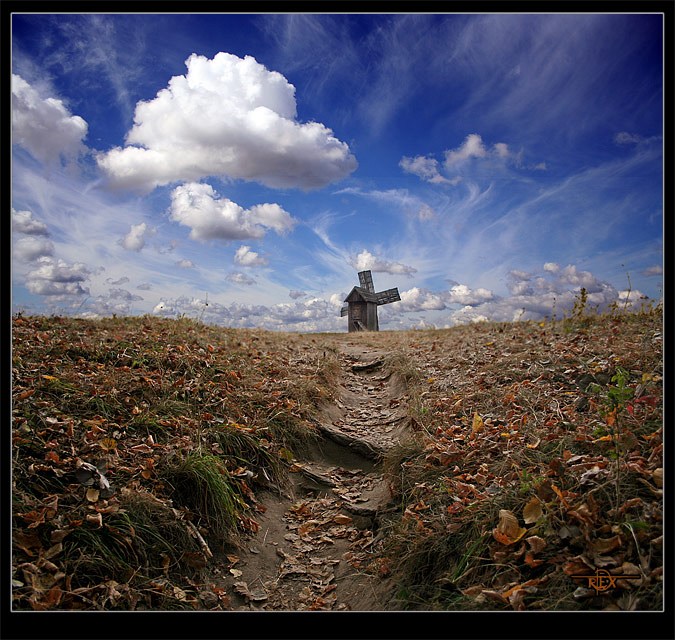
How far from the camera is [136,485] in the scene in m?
3.74

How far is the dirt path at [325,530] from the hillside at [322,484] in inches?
0.9

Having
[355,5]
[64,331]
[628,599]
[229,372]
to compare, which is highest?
[355,5]

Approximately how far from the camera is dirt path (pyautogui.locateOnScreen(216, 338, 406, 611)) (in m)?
3.51

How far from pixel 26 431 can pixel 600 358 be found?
7.16m

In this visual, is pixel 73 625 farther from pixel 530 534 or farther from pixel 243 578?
pixel 530 534

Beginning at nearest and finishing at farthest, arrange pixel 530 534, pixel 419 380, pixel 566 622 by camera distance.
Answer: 1. pixel 566 622
2. pixel 530 534
3. pixel 419 380

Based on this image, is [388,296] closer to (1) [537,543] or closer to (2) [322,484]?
(2) [322,484]

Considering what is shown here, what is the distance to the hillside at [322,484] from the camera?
2633mm

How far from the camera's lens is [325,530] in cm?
454

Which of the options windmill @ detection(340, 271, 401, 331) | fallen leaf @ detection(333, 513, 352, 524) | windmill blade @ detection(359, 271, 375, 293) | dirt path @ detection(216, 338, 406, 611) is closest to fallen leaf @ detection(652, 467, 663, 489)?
dirt path @ detection(216, 338, 406, 611)

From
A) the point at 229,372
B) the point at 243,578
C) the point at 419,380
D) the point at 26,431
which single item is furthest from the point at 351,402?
the point at 26,431

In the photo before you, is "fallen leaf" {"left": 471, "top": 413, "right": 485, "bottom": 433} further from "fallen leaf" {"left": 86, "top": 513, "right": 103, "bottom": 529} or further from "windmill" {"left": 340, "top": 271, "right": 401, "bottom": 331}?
"windmill" {"left": 340, "top": 271, "right": 401, "bottom": 331}

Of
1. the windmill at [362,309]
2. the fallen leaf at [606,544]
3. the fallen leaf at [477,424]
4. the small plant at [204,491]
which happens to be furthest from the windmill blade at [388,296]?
the fallen leaf at [606,544]

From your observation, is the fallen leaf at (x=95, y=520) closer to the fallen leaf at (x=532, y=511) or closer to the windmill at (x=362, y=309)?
the fallen leaf at (x=532, y=511)
